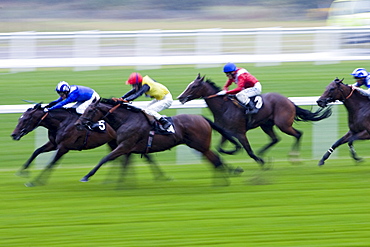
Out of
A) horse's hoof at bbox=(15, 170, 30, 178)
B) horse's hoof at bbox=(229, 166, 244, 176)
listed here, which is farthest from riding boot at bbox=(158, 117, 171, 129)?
horse's hoof at bbox=(15, 170, 30, 178)

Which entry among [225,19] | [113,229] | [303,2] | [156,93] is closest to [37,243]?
[113,229]

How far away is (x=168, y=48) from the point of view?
15141 millimetres

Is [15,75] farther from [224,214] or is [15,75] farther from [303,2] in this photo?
[303,2]

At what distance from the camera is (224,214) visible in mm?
6051

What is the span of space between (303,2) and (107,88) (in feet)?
58.8

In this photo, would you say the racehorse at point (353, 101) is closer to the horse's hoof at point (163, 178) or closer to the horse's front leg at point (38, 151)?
the horse's hoof at point (163, 178)

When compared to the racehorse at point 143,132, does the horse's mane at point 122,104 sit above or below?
above

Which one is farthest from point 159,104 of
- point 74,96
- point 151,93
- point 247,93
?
point 247,93

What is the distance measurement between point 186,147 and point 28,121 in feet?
7.06

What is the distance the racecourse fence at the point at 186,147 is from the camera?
8555mm

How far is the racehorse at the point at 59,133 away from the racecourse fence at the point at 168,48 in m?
6.61

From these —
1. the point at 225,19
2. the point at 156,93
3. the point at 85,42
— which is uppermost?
the point at 156,93

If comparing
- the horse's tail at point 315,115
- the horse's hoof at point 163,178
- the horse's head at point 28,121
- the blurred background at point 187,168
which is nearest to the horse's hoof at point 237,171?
the blurred background at point 187,168

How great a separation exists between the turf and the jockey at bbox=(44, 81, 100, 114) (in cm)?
82
